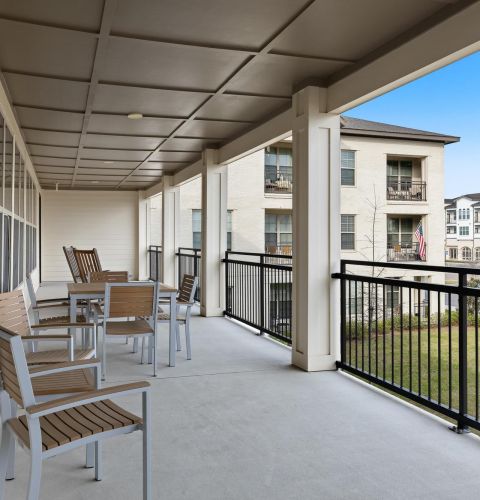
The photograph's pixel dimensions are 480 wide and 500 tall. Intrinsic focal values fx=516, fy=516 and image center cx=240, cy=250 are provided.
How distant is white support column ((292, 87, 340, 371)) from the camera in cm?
425

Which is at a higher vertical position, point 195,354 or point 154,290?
point 154,290

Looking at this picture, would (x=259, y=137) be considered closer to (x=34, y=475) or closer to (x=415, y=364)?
(x=34, y=475)

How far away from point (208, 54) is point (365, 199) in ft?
51.8

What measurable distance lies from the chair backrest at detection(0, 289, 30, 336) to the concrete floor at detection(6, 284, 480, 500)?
791mm

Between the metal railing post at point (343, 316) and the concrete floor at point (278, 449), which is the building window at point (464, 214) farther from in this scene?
the concrete floor at point (278, 449)

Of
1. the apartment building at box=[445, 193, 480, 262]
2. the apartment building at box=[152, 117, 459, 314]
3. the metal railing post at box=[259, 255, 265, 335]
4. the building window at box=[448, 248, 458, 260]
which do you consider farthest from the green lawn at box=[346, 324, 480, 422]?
the apartment building at box=[445, 193, 480, 262]

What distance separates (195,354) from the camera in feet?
16.1

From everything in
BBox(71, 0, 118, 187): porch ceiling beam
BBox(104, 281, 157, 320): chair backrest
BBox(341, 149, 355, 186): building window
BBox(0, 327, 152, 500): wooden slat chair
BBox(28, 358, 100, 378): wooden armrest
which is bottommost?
BBox(0, 327, 152, 500): wooden slat chair

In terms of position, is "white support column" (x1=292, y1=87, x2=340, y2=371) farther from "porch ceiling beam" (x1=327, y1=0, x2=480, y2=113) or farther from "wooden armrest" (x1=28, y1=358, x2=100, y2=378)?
"wooden armrest" (x1=28, y1=358, x2=100, y2=378)

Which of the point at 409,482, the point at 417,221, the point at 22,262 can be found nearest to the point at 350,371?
the point at 409,482

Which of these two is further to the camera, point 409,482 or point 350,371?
point 350,371

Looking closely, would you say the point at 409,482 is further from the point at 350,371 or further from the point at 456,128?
the point at 456,128

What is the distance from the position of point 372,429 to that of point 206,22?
2.57 metres

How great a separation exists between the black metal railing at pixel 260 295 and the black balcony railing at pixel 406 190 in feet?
43.6
